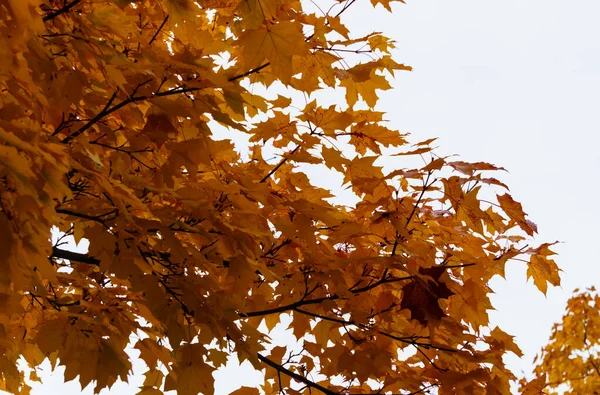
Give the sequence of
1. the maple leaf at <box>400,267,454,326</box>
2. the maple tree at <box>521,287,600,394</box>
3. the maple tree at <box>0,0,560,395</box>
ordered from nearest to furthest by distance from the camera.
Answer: the maple tree at <box>0,0,560,395</box> → the maple leaf at <box>400,267,454,326</box> → the maple tree at <box>521,287,600,394</box>

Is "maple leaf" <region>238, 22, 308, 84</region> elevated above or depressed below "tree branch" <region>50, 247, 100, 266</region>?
above

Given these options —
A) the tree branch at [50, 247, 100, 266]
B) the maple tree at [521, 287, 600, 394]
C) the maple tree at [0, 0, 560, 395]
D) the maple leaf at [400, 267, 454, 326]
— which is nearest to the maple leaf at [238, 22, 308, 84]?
the maple tree at [0, 0, 560, 395]

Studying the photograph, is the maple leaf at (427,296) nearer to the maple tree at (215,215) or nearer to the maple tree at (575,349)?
the maple tree at (215,215)

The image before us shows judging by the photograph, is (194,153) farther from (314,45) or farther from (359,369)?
(359,369)

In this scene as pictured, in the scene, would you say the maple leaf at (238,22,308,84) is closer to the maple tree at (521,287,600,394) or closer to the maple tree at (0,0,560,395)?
the maple tree at (0,0,560,395)

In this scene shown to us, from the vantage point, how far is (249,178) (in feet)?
7.38

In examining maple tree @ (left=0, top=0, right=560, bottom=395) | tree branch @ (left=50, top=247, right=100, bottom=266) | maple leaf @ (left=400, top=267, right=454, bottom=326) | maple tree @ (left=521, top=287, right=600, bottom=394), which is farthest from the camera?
maple tree @ (left=521, top=287, right=600, bottom=394)

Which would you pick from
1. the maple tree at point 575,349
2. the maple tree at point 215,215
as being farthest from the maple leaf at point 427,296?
the maple tree at point 575,349

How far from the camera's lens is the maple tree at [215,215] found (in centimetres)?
183

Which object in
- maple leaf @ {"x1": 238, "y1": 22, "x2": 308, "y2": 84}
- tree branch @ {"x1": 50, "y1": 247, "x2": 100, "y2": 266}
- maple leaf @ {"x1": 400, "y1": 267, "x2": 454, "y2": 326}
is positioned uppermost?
maple leaf @ {"x1": 238, "y1": 22, "x2": 308, "y2": 84}

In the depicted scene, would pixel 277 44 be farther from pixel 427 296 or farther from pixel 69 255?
pixel 69 255

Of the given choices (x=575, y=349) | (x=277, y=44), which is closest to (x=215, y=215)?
Result: (x=277, y=44)

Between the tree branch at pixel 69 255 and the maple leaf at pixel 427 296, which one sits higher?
the tree branch at pixel 69 255

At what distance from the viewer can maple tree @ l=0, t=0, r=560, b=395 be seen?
6.00ft
